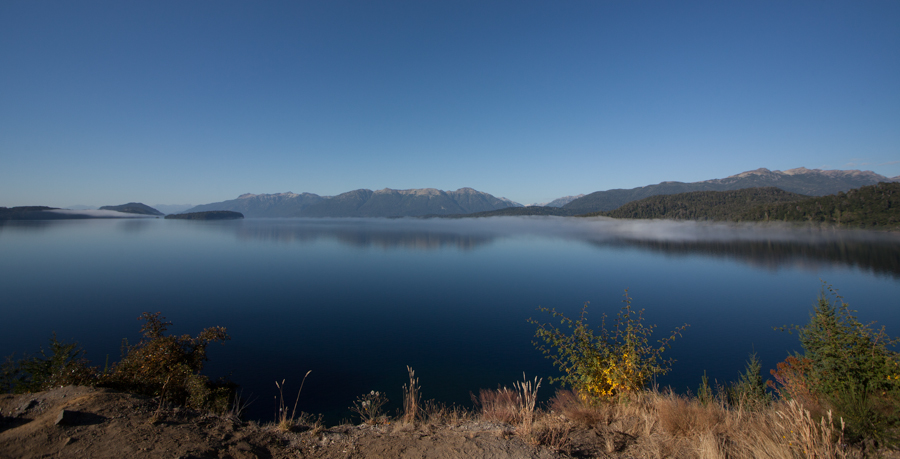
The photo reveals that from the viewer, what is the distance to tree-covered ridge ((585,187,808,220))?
16412 centimetres

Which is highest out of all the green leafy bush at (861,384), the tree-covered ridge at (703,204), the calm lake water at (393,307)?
the tree-covered ridge at (703,204)

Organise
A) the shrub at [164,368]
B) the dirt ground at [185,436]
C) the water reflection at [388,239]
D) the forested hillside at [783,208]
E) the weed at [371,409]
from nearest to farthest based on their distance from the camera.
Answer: the dirt ground at [185,436] < the weed at [371,409] < the shrub at [164,368] < the water reflection at [388,239] < the forested hillside at [783,208]

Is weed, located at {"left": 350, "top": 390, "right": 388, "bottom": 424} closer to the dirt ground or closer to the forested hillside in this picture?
the dirt ground

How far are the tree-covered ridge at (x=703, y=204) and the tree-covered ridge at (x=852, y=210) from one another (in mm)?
24902

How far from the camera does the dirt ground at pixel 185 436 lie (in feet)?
15.5

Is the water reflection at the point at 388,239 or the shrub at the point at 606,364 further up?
the shrub at the point at 606,364

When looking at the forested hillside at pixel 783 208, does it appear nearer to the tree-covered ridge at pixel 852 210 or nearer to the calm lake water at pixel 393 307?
A: the tree-covered ridge at pixel 852 210

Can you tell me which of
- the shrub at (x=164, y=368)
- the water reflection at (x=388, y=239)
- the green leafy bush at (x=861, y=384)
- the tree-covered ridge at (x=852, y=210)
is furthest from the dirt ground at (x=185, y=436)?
the tree-covered ridge at (x=852, y=210)

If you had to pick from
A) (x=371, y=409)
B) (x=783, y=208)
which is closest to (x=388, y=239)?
(x=371, y=409)

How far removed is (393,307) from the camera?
99.8 ft

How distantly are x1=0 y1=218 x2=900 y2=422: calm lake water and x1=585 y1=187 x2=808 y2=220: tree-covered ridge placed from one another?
115987 millimetres

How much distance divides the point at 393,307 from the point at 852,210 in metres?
161

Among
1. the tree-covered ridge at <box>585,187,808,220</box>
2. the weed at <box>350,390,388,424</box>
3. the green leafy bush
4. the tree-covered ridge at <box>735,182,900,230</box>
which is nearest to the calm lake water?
the weed at <box>350,390,388,424</box>

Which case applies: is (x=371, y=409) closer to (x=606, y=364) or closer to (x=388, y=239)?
(x=606, y=364)
